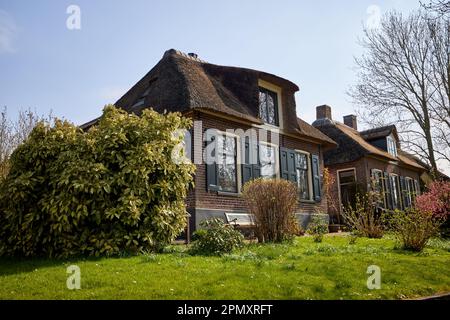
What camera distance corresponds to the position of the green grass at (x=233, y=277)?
178 inches

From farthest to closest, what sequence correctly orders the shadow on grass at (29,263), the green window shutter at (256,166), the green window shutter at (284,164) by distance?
1. the green window shutter at (284,164)
2. the green window shutter at (256,166)
3. the shadow on grass at (29,263)

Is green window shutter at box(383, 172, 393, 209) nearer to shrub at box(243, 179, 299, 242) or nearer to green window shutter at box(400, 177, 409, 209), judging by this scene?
green window shutter at box(400, 177, 409, 209)

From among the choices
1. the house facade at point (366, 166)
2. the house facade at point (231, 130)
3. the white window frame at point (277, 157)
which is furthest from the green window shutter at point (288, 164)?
the house facade at point (366, 166)

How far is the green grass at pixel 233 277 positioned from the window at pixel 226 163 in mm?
4734

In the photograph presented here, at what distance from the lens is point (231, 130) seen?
12.4 metres

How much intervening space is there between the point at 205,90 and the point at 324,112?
13.8 m

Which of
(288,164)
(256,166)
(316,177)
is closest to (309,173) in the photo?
(316,177)

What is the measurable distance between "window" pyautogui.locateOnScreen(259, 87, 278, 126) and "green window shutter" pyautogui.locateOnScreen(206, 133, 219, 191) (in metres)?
3.09

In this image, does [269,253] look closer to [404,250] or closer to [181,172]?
[181,172]

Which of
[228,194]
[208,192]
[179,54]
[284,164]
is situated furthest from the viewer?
[284,164]

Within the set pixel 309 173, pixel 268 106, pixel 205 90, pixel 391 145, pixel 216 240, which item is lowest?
pixel 216 240

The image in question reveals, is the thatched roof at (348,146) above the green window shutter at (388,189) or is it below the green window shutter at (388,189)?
above

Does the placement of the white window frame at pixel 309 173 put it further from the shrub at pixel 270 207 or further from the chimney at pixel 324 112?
the chimney at pixel 324 112

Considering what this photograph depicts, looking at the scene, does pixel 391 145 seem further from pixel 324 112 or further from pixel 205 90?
pixel 205 90
